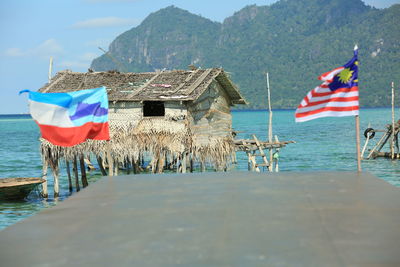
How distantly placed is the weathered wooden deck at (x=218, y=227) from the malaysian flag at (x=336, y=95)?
1.48m

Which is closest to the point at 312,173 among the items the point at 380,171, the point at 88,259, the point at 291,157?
the point at 88,259

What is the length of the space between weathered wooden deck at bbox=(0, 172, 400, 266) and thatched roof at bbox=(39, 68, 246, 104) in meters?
16.0

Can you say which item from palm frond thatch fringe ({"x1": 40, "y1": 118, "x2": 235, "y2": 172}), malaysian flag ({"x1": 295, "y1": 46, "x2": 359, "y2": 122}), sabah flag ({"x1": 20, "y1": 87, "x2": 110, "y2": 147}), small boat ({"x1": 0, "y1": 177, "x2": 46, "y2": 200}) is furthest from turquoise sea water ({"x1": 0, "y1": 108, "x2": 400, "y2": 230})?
malaysian flag ({"x1": 295, "y1": 46, "x2": 359, "y2": 122})

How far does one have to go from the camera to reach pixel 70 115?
12.4 m

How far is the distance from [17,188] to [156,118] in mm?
6290

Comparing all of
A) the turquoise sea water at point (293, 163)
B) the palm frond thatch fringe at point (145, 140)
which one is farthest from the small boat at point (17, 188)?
the palm frond thatch fringe at point (145, 140)

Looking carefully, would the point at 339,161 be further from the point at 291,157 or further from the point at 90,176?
the point at 90,176

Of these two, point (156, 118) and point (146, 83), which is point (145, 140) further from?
point (146, 83)

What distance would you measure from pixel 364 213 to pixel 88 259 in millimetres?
3735

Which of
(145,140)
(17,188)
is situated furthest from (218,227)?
(145,140)

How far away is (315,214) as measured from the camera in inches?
326

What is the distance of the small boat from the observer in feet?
84.6

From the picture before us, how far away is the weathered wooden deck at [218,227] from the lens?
6.34 m

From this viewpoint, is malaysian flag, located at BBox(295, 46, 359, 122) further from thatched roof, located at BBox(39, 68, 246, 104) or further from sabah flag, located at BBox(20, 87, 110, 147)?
thatched roof, located at BBox(39, 68, 246, 104)
